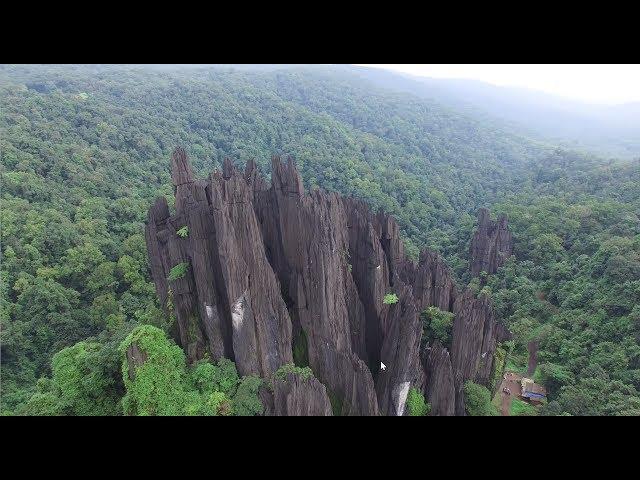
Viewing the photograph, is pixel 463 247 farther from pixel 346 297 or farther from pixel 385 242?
pixel 346 297

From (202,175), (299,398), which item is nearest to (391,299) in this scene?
(299,398)

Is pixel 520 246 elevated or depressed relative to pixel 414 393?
depressed

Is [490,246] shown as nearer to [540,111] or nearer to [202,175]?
[202,175]

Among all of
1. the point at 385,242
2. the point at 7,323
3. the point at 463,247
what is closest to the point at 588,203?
the point at 463,247

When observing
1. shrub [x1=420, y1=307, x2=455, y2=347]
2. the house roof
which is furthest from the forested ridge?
shrub [x1=420, y1=307, x2=455, y2=347]

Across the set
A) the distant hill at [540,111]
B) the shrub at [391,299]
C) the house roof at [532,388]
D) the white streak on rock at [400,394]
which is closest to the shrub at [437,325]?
the shrub at [391,299]

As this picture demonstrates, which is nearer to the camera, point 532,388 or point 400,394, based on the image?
point 400,394

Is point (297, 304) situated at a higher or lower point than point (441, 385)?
higher
